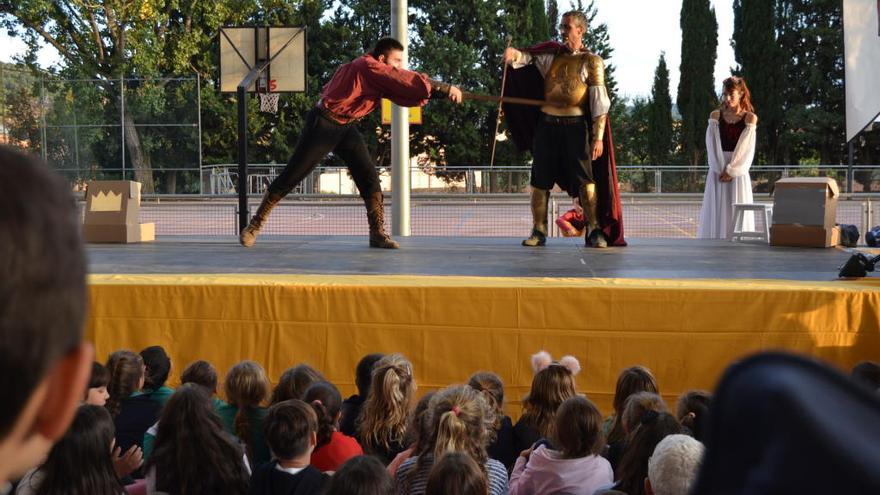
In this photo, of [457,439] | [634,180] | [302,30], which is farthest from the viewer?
[634,180]

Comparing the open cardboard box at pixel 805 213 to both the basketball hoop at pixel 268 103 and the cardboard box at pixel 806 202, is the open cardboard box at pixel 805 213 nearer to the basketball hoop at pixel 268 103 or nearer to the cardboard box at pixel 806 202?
the cardboard box at pixel 806 202

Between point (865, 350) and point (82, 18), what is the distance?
1183 inches

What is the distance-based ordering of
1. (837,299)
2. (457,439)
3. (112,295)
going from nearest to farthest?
1. (457,439)
2. (837,299)
3. (112,295)

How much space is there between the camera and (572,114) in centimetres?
782

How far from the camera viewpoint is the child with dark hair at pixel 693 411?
12.6 ft

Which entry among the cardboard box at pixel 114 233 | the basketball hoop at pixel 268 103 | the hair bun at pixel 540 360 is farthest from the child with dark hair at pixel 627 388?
the basketball hoop at pixel 268 103

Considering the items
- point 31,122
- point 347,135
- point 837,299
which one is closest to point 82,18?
point 31,122

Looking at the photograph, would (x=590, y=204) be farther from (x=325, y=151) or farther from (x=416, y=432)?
(x=416, y=432)

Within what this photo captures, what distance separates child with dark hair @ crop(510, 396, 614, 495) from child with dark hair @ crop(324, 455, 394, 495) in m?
0.86

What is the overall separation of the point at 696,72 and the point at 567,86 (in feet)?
105

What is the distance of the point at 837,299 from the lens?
17.3ft

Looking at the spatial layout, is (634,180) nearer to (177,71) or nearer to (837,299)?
(177,71)

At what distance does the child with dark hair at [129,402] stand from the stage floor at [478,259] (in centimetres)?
162

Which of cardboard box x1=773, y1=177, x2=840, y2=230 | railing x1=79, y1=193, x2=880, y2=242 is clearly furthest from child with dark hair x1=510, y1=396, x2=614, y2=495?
railing x1=79, y1=193, x2=880, y2=242
